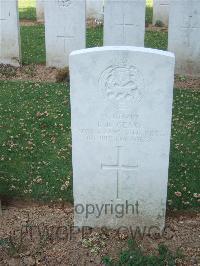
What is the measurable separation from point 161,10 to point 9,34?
669cm

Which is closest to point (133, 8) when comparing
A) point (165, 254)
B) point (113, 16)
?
point (113, 16)

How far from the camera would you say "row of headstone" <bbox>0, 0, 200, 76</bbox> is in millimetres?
9492

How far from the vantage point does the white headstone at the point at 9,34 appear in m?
9.96

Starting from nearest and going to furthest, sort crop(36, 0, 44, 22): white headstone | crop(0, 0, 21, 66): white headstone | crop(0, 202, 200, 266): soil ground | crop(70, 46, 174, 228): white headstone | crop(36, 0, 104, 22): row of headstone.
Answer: crop(70, 46, 174, 228): white headstone < crop(0, 202, 200, 266): soil ground < crop(0, 0, 21, 66): white headstone < crop(36, 0, 44, 22): white headstone < crop(36, 0, 104, 22): row of headstone

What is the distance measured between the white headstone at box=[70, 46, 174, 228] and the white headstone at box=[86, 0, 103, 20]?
41.7 ft

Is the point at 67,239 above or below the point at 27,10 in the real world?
below

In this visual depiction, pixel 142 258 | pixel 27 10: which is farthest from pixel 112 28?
pixel 27 10

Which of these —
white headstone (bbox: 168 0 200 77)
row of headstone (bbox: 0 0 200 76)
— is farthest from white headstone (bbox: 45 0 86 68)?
white headstone (bbox: 168 0 200 77)

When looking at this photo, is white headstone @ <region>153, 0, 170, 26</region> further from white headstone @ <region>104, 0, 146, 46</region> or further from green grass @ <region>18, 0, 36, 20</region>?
white headstone @ <region>104, 0, 146, 46</region>

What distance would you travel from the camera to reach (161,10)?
49.5ft

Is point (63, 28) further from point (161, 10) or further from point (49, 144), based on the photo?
point (161, 10)

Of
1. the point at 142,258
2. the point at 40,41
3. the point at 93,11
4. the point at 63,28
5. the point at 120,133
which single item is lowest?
the point at 142,258

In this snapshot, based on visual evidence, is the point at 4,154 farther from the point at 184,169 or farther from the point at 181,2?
the point at 181,2

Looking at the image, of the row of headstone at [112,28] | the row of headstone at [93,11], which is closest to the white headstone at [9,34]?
the row of headstone at [112,28]
